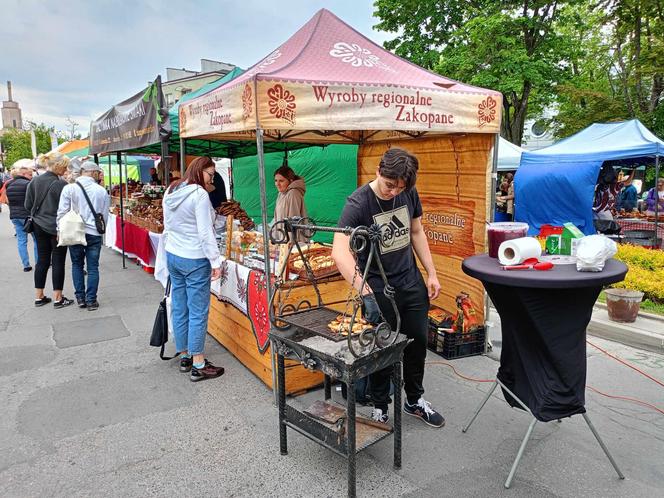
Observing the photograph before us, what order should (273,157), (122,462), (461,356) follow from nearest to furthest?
(122,462)
(461,356)
(273,157)

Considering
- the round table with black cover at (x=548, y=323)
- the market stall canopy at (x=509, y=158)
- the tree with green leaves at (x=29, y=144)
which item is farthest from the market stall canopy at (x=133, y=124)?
the tree with green leaves at (x=29, y=144)

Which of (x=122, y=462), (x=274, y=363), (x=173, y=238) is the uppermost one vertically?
(x=173, y=238)

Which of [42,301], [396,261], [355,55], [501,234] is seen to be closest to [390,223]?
[396,261]

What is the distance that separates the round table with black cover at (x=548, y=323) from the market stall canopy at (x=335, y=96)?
1.54 meters

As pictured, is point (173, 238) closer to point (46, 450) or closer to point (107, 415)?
point (107, 415)

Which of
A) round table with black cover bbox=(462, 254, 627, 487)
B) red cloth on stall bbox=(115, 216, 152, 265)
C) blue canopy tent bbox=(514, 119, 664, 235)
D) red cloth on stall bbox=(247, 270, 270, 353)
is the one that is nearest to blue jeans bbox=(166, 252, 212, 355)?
red cloth on stall bbox=(247, 270, 270, 353)

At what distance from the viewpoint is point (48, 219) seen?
20.0 feet

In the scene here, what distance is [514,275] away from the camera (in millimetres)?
2365

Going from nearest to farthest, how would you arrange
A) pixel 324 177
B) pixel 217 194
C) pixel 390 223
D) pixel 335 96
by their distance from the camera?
pixel 390 223 < pixel 335 96 < pixel 217 194 < pixel 324 177

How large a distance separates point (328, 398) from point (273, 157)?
797cm

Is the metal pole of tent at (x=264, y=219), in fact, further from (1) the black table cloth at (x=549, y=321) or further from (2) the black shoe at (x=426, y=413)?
(1) the black table cloth at (x=549, y=321)

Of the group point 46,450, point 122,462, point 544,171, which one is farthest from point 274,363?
point 544,171

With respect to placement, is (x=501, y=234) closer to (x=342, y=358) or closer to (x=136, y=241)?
(x=342, y=358)

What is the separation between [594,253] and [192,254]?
2.93m
